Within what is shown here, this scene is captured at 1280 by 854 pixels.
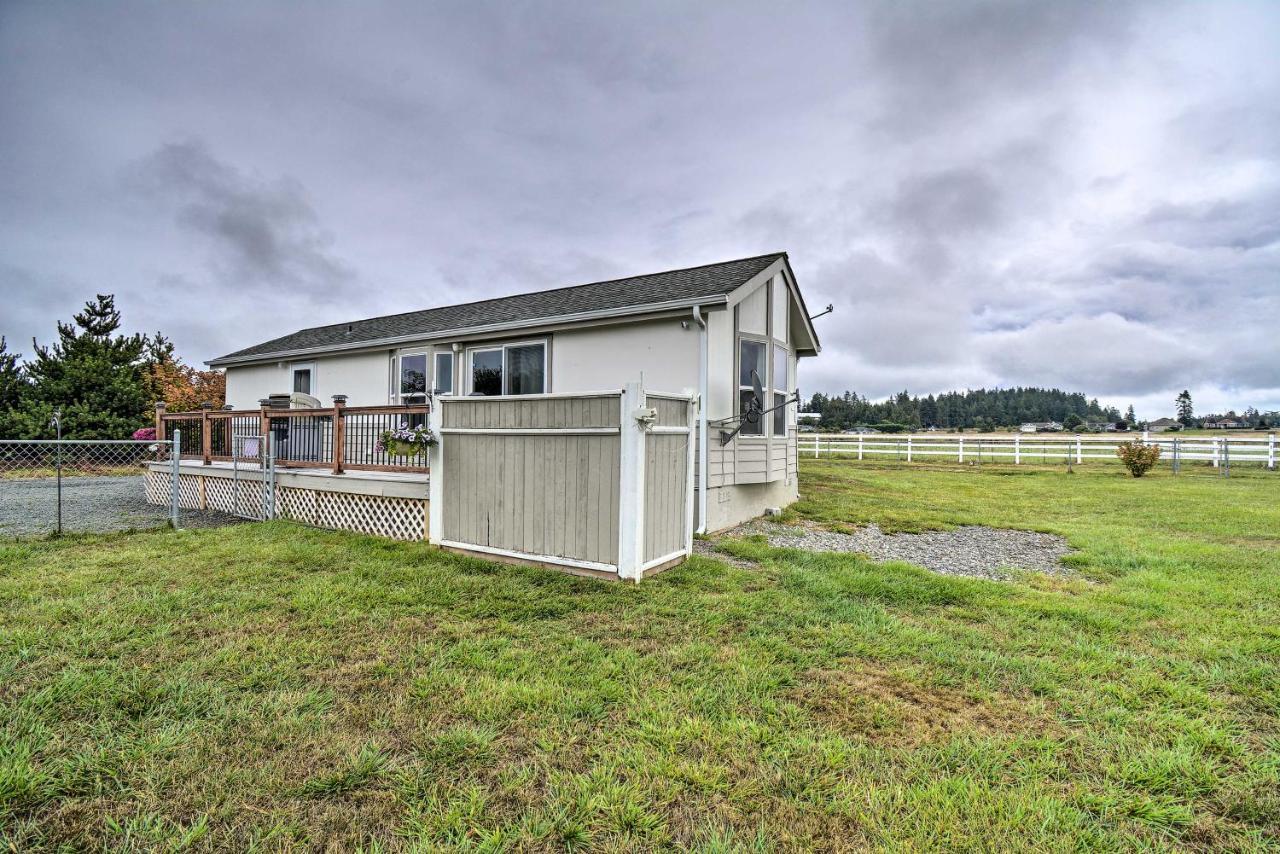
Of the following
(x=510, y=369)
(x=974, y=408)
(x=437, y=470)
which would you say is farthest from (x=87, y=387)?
(x=974, y=408)

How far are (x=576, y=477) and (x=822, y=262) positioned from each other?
59.9 feet

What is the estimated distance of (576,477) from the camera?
Answer: 211 inches

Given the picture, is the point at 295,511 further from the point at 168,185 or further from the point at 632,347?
the point at 168,185

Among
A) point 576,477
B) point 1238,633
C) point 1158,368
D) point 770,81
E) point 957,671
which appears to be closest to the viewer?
point 957,671

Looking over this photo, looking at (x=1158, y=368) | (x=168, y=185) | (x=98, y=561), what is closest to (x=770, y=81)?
(x=98, y=561)

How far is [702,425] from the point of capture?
7.55m

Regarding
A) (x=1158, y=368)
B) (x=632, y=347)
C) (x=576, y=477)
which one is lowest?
(x=576, y=477)

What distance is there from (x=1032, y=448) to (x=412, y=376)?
68.4ft

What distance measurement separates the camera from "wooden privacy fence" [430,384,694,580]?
5.10m

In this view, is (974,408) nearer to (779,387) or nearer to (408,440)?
(779,387)

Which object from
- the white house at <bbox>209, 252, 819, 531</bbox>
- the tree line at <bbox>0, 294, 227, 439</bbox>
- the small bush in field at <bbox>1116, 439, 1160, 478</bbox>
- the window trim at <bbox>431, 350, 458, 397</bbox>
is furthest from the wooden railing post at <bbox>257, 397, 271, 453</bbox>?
the small bush in field at <bbox>1116, 439, 1160, 478</bbox>

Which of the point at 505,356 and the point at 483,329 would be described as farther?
the point at 505,356

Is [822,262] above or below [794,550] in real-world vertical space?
above

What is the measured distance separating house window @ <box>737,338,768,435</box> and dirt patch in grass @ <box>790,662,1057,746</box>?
5312 millimetres
